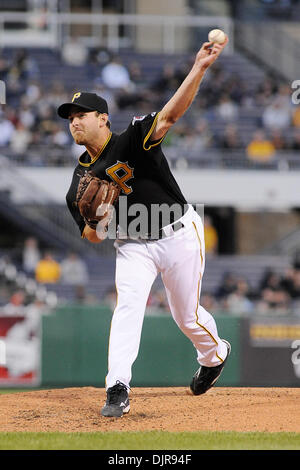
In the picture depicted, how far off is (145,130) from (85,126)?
0.44 meters

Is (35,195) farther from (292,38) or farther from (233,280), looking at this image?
(292,38)

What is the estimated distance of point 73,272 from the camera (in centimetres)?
1670

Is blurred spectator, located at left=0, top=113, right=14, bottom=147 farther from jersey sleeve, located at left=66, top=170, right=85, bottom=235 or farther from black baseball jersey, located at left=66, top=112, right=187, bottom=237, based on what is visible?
black baseball jersey, located at left=66, top=112, right=187, bottom=237

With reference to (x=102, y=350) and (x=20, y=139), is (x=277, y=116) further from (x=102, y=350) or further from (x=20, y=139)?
(x=102, y=350)

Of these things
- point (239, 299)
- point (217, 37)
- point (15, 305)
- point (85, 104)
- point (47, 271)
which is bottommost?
point (239, 299)

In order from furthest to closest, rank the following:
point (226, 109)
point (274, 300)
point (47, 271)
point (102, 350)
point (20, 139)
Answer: point (226, 109)
point (20, 139)
point (47, 271)
point (274, 300)
point (102, 350)

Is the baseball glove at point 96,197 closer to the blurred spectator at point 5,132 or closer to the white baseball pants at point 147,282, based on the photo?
the white baseball pants at point 147,282

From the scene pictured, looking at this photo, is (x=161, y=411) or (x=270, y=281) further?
(x=270, y=281)

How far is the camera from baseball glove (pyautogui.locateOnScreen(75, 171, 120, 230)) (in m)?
6.29

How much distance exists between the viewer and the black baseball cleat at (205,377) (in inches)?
281

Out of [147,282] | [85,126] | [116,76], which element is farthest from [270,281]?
[85,126]

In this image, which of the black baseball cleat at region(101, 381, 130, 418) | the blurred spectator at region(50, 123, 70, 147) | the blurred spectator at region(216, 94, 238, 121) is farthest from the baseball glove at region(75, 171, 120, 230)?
the blurred spectator at region(216, 94, 238, 121)

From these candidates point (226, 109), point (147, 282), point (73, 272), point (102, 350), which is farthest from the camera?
point (226, 109)
